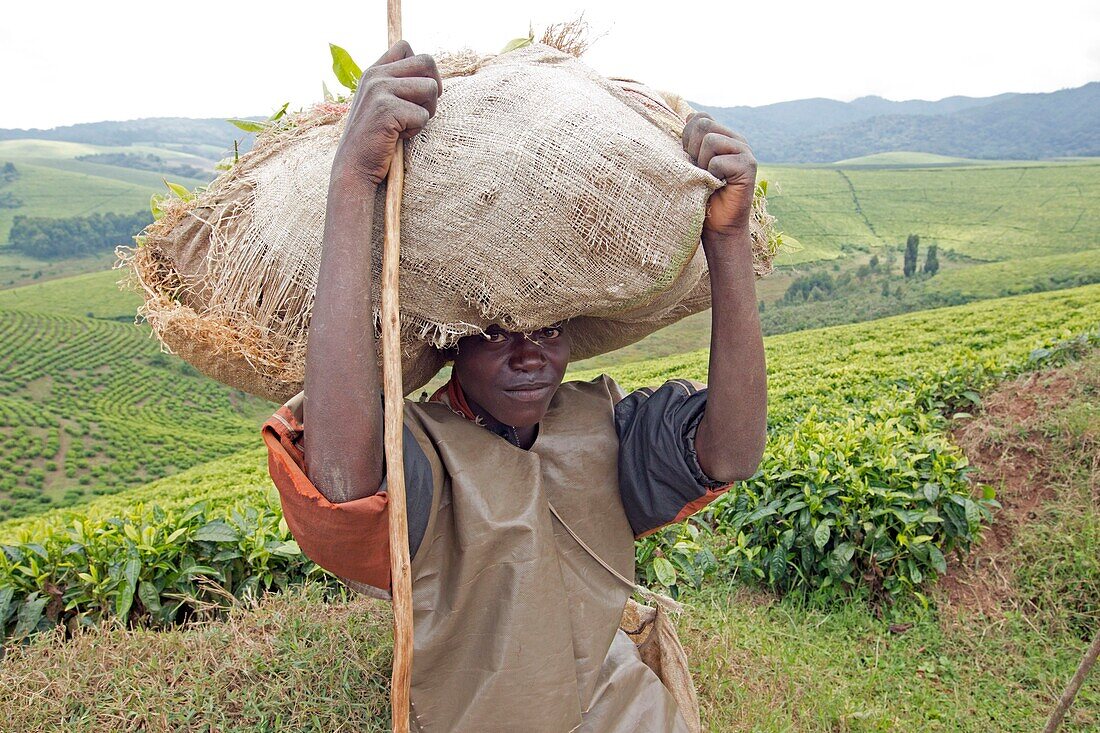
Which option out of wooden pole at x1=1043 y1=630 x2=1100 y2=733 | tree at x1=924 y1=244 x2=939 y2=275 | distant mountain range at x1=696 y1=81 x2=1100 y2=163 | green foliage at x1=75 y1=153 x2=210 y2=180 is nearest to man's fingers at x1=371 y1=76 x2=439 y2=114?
wooden pole at x1=1043 y1=630 x2=1100 y2=733

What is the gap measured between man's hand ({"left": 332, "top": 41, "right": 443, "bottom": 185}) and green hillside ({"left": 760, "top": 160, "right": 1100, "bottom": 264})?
54.9m

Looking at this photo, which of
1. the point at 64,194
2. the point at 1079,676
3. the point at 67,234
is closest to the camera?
the point at 1079,676

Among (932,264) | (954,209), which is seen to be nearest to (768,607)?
(932,264)

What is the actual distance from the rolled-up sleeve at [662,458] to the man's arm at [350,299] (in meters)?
0.77

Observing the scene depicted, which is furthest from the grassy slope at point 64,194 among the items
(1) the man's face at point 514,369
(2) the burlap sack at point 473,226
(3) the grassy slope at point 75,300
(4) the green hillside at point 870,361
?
(1) the man's face at point 514,369

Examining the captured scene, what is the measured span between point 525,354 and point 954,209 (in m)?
78.9

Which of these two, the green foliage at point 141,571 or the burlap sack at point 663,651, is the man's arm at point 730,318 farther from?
the green foliage at point 141,571

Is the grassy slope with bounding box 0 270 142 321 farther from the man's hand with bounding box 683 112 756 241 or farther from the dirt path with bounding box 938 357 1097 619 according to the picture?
the man's hand with bounding box 683 112 756 241

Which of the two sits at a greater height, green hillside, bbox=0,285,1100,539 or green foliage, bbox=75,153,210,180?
green foliage, bbox=75,153,210,180

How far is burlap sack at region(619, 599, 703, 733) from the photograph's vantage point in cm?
220

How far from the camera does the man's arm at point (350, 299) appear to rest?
4.38 feet

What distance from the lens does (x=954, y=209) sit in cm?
6994

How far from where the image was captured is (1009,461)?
4703mm

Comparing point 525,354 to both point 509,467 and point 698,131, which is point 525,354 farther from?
point 698,131
